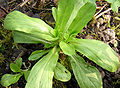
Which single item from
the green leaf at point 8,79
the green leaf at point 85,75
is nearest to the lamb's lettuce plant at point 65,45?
the green leaf at point 85,75

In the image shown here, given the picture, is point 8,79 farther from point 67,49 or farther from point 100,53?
point 100,53

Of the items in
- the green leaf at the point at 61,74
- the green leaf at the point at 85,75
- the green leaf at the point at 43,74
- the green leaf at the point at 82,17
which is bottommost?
the green leaf at the point at 85,75

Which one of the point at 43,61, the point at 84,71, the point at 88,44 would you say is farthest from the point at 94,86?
the point at 43,61

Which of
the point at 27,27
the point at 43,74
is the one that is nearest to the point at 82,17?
the point at 27,27

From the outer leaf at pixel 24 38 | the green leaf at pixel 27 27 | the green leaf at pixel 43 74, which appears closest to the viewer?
the green leaf at pixel 43 74

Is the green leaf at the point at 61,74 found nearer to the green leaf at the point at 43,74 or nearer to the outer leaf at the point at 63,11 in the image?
the green leaf at the point at 43,74

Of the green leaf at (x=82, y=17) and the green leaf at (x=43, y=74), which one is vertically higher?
the green leaf at (x=82, y=17)
